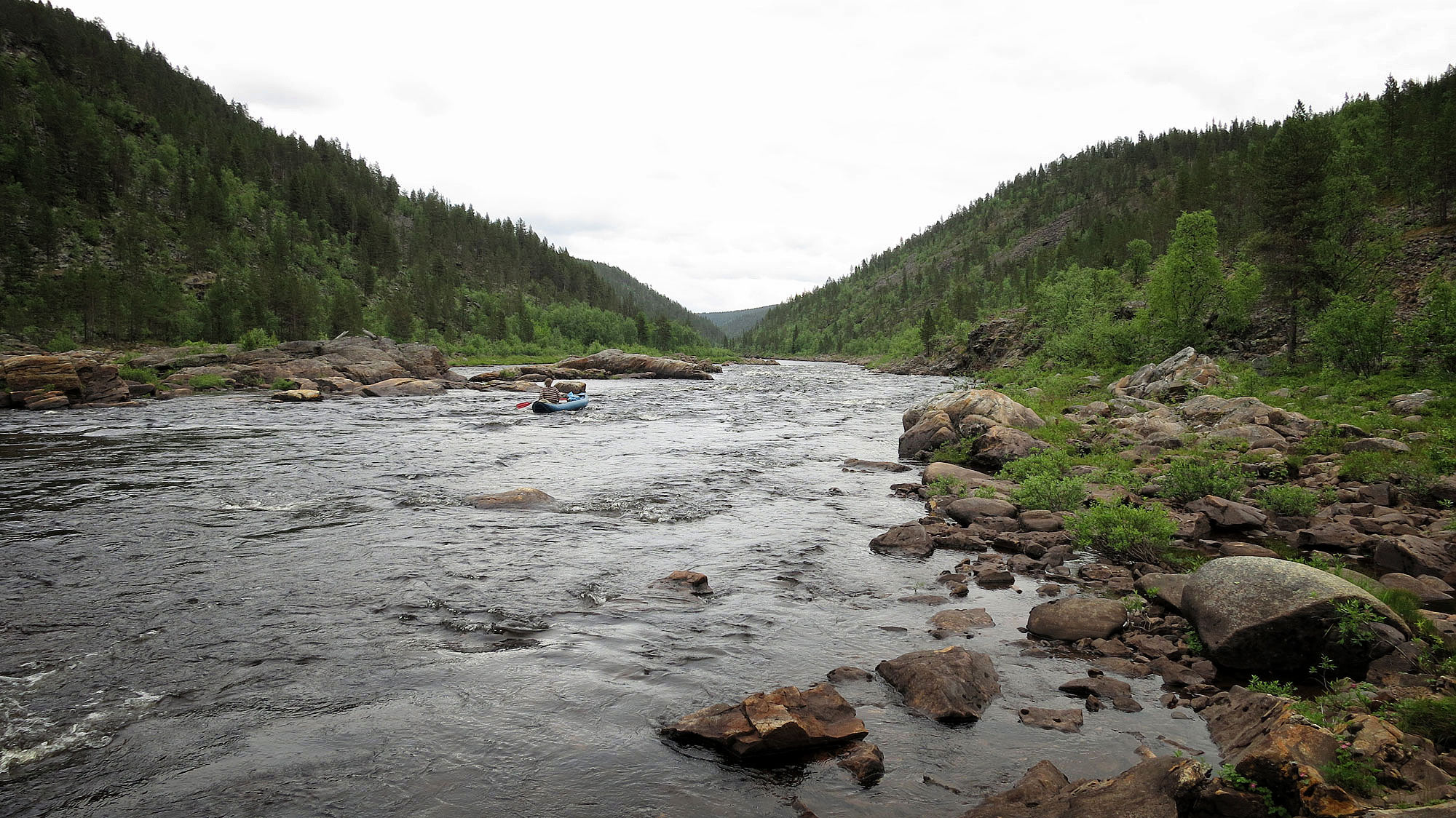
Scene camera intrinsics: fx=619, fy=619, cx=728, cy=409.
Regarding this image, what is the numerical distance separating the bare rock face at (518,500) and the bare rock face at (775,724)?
979cm

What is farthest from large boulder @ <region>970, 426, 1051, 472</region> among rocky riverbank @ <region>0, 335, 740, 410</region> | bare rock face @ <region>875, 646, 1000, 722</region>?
rocky riverbank @ <region>0, 335, 740, 410</region>

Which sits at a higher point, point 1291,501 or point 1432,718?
point 1291,501

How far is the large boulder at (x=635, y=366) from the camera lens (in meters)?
78.4

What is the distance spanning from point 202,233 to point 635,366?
7372 cm

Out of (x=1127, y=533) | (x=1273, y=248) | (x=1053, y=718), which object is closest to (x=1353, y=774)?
(x=1053, y=718)

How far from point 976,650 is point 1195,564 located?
5065 millimetres

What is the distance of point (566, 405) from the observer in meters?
37.8

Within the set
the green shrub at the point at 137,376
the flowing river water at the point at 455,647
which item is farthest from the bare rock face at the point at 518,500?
the green shrub at the point at 137,376

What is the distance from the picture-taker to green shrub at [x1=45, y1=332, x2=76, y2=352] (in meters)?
60.0

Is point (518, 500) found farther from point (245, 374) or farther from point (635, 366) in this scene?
point (635, 366)

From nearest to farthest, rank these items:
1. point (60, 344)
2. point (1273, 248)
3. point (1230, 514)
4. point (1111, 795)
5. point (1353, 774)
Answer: point (1353, 774) → point (1111, 795) → point (1230, 514) → point (1273, 248) → point (60, 344)

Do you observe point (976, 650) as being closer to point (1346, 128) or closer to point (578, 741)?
point (578, 741)

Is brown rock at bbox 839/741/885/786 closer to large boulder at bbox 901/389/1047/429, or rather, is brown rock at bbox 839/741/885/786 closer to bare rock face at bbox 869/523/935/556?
bare rock face at bbox 869/523/935/556

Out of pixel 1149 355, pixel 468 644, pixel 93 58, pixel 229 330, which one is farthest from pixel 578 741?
pixel 93 58
